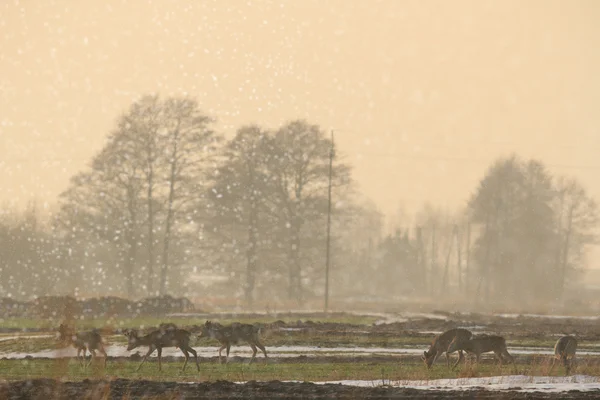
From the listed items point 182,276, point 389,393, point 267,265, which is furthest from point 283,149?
point 389,393

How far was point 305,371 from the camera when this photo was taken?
29891 mm

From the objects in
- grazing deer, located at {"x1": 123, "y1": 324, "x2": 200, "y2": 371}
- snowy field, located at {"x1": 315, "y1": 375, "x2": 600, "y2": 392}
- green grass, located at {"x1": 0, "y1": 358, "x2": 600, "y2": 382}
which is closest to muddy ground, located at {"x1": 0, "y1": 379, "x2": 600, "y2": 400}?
snowy field, located at {"x1": 315, "y1": 375, "x2": 600, "y2": 392}

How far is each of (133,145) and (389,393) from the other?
202 ft

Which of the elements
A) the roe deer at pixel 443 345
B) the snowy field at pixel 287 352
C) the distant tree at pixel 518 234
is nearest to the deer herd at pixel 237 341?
the roe deer at pixel 443 345

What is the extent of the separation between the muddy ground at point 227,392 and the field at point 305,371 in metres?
0.02

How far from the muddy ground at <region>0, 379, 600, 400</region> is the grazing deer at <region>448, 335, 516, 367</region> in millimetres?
8056

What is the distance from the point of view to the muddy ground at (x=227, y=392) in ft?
73.8

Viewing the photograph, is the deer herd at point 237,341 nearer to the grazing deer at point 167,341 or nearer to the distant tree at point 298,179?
the grazing deer at point 167,341

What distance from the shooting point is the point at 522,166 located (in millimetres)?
118188

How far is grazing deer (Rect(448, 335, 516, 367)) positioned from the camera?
105 ft

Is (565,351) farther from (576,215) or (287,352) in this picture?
(576,215)

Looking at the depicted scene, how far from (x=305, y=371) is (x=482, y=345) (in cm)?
601

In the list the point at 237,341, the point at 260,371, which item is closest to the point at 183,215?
the point at 237,341

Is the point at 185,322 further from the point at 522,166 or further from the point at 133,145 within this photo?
the point at 522,166
